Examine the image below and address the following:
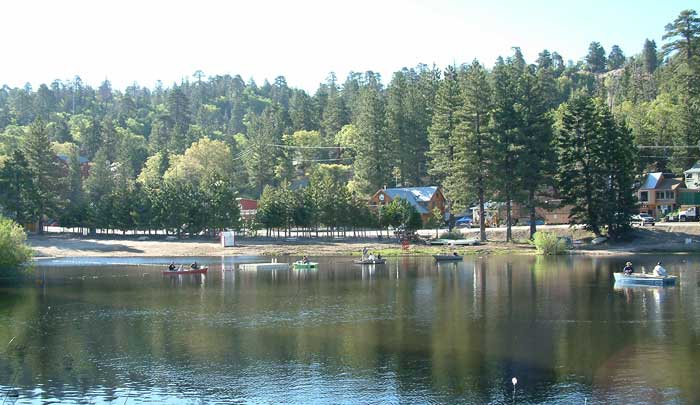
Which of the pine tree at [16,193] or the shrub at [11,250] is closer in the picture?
the shrub at [11,250]

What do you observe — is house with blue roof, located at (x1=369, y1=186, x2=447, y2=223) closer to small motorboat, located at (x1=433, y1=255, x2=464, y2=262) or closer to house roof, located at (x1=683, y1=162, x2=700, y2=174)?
small motorboat, located at (x1=433, y1=255, x2=464, y2=262)

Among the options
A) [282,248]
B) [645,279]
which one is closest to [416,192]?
[282,248]

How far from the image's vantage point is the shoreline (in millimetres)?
98625

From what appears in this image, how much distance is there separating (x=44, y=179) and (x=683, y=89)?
108m

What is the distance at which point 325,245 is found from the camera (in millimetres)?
109250

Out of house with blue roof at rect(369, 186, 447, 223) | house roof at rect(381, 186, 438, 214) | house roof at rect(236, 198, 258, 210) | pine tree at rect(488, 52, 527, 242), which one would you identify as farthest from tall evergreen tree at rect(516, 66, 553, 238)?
house roof at rect(236, 198, 258, 210)

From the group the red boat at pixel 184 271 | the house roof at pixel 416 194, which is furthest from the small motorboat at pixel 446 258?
the house roof at pixel 416 194

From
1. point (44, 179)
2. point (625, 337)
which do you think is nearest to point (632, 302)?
point (625, 337)

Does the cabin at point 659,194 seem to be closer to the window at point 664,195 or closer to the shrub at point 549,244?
the window at point 664,195

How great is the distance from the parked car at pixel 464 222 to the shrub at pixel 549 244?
25.8 metres

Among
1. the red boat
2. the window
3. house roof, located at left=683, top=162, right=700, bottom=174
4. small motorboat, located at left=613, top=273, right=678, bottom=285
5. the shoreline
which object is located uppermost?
house roof, located at left=683, top=162, right=700, bottom=174

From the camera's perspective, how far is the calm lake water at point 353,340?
34025 mm

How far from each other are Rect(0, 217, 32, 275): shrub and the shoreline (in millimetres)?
26693

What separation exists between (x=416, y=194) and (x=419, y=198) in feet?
4.15
